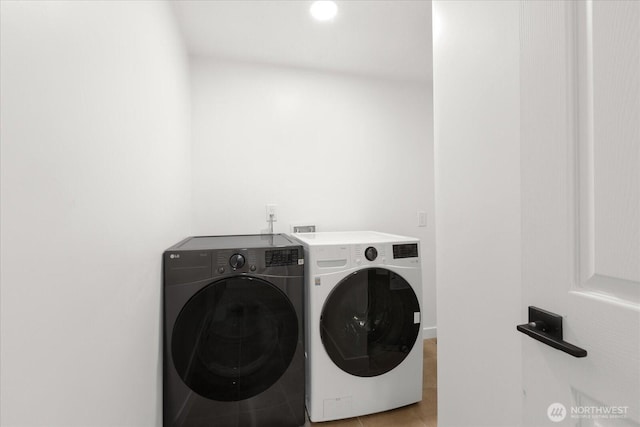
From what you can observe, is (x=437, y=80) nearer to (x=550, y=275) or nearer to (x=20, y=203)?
(x=550, y=275)

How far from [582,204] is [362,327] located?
49.4 inches

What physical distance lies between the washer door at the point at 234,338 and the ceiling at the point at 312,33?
5.05 feet

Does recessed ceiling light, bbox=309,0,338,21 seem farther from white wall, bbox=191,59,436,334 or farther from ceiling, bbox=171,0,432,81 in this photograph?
white wall, bbox=191,59,436,334

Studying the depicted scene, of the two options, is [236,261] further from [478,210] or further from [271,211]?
[478,210]

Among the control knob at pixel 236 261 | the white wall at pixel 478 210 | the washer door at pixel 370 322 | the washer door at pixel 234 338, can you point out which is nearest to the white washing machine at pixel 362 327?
the washer door at pixel 370 322

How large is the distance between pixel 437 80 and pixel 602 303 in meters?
0.92

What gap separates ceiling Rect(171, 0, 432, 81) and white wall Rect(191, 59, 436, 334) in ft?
0.48

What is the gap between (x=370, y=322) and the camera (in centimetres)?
156

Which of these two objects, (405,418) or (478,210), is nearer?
(478,210)

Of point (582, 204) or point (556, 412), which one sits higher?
point (582, 204)

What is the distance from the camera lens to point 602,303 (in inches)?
19.4

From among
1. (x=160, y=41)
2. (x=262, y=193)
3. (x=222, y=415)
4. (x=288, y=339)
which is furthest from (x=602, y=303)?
(x=262, y=193)

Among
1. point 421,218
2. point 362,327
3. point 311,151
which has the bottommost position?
point 362,327

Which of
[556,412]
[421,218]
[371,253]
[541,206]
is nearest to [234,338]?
[371,253]
